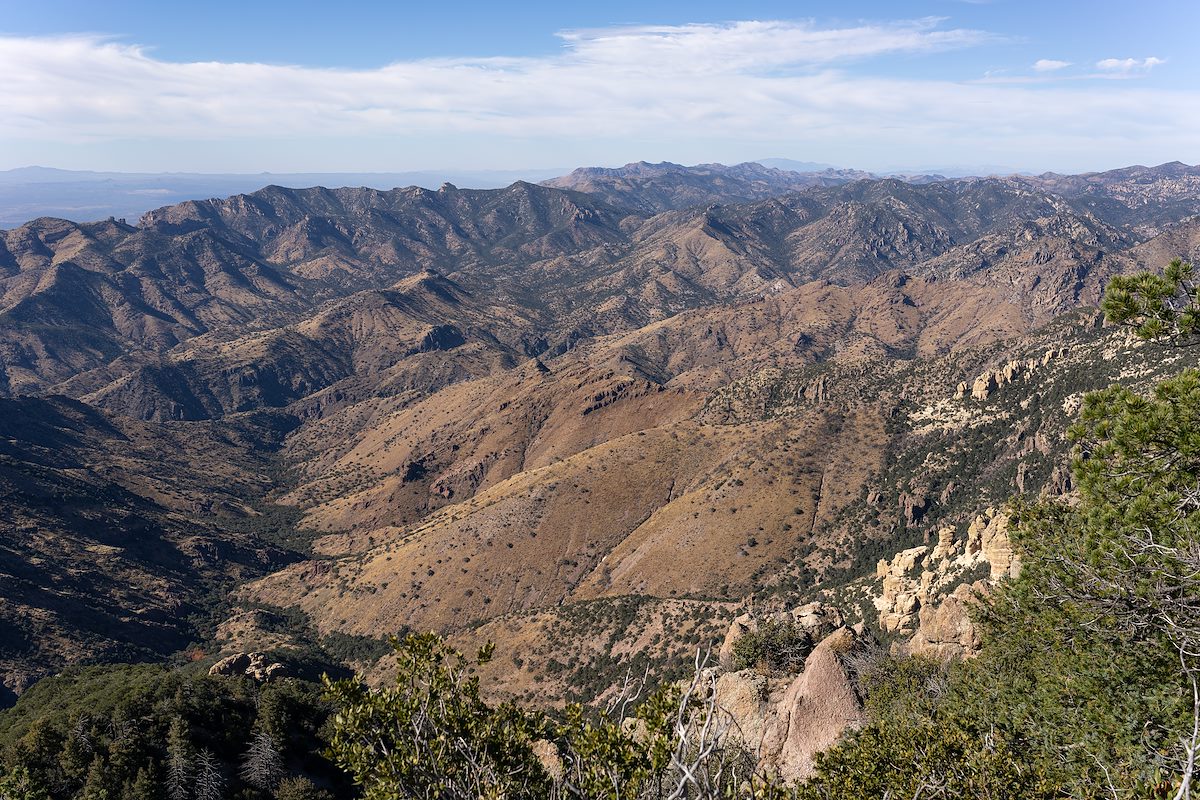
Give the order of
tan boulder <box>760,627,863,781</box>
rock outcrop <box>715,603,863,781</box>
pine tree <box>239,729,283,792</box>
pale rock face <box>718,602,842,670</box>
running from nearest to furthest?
1. tan boulder <box>760,627,863,781</box>
2. rock outcrop <box>715,603,863,781</box>
3. pine tree <box>239,729,283,792</box>
4. pale rock face <box>718,602,842,670</box>

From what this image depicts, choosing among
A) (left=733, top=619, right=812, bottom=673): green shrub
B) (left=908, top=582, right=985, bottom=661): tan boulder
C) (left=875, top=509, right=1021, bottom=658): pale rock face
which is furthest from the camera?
(left=733, top=619, right=812, bottom=673): green shrub

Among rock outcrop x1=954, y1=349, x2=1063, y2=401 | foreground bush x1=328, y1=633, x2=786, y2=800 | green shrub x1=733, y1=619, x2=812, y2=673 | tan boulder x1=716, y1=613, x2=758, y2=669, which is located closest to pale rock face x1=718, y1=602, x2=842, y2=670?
tan boulder x1=716, y1=613, x2=758, y2=669

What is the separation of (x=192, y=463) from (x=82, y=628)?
115928mm

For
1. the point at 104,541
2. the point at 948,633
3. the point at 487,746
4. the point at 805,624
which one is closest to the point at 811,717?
the point at 948,633

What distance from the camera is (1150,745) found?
1448 centimetres

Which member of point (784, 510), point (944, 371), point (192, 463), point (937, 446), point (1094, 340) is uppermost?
point (1094, 340)

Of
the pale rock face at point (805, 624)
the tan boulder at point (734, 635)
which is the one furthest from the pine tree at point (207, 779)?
the tan boulder at point (734, 635)

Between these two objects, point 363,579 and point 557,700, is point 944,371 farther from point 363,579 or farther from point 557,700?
point 363,579

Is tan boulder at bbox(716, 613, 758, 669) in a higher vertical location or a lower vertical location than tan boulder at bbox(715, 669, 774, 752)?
lower

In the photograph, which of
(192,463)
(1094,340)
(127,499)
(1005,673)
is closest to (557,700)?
(1005,673)

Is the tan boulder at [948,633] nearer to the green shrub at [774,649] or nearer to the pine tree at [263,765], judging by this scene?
the green shrub at [774,649]

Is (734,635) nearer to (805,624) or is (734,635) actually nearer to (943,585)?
(805,624)

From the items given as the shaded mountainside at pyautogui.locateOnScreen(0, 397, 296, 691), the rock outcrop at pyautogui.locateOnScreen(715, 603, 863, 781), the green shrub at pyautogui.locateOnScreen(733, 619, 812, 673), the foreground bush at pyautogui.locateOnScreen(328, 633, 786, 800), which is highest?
the foreground bush at pyautogui.locateOnScreen(328, 633, 786, 800)

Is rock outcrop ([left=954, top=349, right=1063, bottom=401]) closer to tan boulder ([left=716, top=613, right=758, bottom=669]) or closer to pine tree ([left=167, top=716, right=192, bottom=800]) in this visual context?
tan boulder ([left=716, top=613, right=758, bottom=669])
